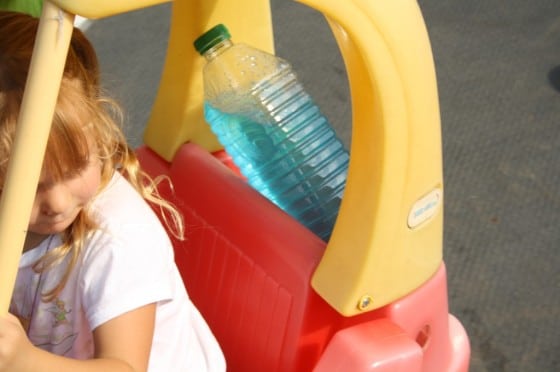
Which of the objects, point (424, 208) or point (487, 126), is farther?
point (487, 126)

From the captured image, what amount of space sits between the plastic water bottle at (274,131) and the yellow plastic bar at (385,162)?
17cm

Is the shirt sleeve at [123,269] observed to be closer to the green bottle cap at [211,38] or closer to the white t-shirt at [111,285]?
the white t-shirt at [111,285]

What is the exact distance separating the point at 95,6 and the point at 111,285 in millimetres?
310

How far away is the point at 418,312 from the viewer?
1.02 m

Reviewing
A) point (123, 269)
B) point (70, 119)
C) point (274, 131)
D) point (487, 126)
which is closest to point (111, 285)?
point (123, 269)

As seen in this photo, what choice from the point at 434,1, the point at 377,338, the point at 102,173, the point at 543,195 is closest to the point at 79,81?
the point at 102,173

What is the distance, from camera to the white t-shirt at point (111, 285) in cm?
87

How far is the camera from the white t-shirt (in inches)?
34.4

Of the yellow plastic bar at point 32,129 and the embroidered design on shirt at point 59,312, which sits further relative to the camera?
the embroidered design on shirt at point 59,312

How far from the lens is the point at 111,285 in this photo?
867 millimetres

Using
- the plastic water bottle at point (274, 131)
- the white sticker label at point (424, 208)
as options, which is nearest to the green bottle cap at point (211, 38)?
the plastic water bottle at point (274, 131)

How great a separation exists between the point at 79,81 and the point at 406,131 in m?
0.32

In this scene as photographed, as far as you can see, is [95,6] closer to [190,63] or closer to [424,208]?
[424,208]

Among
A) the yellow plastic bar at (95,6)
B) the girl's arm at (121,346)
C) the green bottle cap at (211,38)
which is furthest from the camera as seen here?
the green bottle cap at (211,38)
